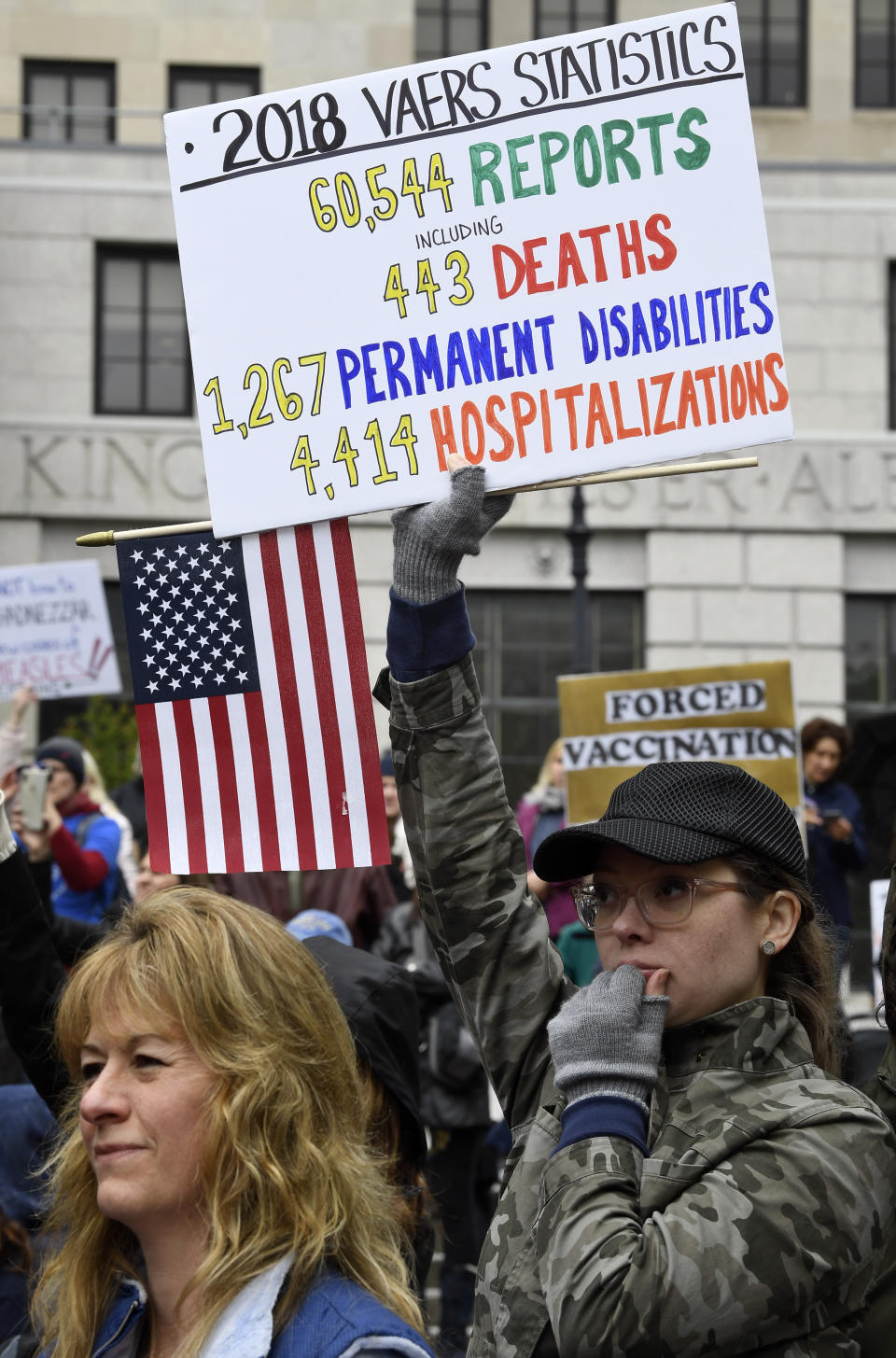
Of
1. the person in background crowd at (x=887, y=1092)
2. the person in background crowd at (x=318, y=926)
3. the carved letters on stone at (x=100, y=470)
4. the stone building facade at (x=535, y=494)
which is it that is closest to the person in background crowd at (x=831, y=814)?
the person in background crowd at (x=318, y=926)

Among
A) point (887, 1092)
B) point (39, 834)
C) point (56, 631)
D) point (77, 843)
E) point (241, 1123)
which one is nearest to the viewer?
point (241, 1123)

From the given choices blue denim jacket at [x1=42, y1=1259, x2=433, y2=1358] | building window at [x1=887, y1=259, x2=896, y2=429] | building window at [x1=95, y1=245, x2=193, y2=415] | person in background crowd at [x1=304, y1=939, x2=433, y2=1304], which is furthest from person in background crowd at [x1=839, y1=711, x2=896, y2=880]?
blue denim jacket at [x1=42, y1=1259, x2=433, y2=1358]

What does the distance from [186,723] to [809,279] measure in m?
16.8

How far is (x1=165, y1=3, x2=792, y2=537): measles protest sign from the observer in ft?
11.3

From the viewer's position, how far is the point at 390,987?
3633 mm

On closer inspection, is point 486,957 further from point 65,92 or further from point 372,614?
point 65,92

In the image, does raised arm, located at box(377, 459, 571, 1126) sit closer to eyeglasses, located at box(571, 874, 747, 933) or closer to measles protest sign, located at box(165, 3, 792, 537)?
eyeglasses, located at box(571, 874, 747, 933)

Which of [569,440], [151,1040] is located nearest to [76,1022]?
[151,1040]

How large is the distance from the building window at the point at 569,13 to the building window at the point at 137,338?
4864 mm

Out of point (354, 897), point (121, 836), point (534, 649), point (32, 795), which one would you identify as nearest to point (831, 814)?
point (354, 897)

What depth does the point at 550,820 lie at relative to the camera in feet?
30.7

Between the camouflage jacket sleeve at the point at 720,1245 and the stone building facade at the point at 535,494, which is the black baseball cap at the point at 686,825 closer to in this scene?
the camouflage jacket sleeve at the point at 720,1245

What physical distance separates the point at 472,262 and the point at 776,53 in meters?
17.9

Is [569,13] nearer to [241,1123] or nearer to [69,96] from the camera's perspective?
[69,96]
